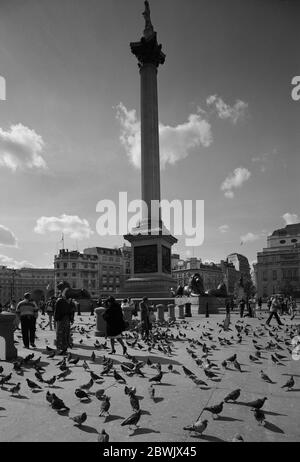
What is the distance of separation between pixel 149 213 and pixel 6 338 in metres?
30.7

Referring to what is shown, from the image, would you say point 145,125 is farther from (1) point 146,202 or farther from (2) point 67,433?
(2) point 67,433

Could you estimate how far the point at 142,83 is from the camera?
4441cm

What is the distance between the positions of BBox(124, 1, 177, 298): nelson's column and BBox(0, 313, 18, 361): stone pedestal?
85.8 ft

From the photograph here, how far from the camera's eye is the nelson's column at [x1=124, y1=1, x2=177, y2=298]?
125 feet

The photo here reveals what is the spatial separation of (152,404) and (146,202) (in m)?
35.4

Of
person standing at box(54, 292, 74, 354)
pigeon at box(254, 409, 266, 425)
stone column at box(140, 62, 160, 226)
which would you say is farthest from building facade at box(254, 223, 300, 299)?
pigeon at box(254, 409, 266, 425)

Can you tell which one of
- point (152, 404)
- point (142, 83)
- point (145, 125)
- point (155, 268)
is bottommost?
point (152, 404)

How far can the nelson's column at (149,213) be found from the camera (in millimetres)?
38156

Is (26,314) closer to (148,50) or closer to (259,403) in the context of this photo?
(259,403)

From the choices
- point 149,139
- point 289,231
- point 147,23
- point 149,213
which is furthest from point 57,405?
point 289,231

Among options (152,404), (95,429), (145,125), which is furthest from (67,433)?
(145,125)

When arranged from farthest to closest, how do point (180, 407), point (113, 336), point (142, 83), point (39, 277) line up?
point (39, 277)
point (142, 83)
point (113, 336)
point (180, 407)

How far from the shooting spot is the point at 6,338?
1108 centimetres
